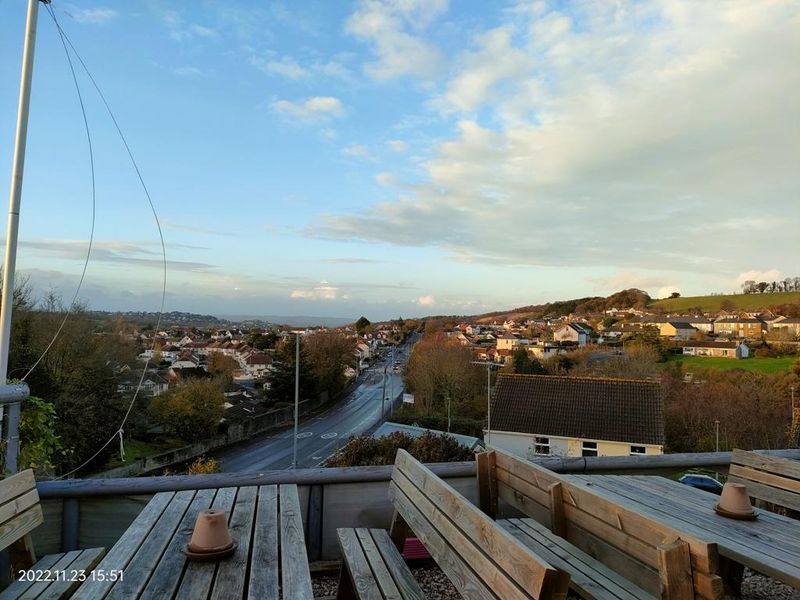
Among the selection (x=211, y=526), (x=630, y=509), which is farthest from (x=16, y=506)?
(x=630, y=509)

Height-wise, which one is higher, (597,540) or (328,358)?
(597,540)

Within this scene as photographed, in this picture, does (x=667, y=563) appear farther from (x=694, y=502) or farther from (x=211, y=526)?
(x=694, y=502)

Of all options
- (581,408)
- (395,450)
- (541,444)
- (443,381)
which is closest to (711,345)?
(443,381)

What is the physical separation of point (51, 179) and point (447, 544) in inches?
163

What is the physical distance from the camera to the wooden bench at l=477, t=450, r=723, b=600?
126 centimetres

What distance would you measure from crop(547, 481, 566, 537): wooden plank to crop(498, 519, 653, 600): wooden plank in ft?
0.40

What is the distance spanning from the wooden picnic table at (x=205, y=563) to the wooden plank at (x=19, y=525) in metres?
0.44

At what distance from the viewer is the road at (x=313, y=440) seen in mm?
25438

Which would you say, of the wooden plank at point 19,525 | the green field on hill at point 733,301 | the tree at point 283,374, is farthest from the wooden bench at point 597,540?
the green field on hill at point 733,301

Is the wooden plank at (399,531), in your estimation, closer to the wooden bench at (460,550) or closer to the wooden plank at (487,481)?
the wooden bench at (460,550)

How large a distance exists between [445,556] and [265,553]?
606mm

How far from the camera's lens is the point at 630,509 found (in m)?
1.55

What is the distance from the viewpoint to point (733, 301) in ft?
222

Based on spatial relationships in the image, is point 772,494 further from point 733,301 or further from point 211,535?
point 733,301
